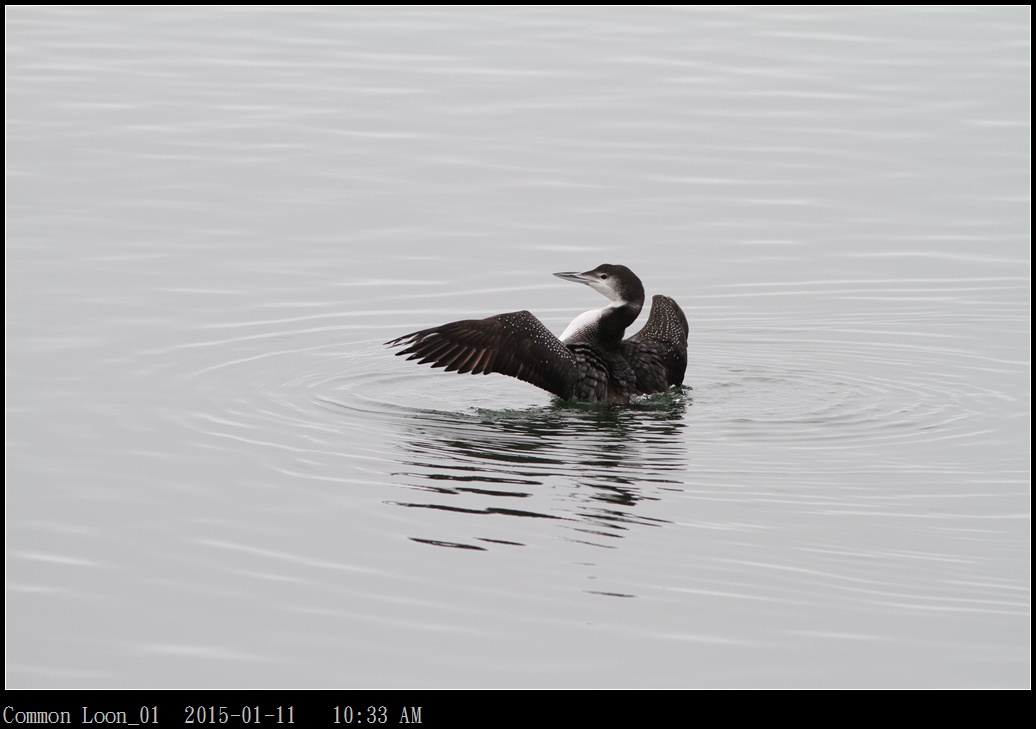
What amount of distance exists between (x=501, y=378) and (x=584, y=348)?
968 millimetres

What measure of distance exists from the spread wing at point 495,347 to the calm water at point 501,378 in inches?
11.5

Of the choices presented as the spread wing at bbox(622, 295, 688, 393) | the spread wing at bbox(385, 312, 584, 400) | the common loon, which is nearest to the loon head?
the common loon

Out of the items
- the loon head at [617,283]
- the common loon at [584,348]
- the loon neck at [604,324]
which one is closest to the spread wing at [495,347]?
the common loon at [584,348]

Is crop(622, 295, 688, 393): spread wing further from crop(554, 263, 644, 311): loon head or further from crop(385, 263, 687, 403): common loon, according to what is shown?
crop(554, 263, 644, 311): loon head

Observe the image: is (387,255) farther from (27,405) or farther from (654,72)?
(654,72)

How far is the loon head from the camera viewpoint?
10078 millimetres

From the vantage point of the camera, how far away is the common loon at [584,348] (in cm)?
939

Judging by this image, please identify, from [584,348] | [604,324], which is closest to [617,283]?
[604,324]

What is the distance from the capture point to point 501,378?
1066 centimetres

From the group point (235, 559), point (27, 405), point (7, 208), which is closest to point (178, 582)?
point (235, 559)

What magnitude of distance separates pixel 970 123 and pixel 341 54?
7709 mm

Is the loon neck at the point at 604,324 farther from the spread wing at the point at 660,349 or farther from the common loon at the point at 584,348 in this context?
the spread wing at the point at 660,349

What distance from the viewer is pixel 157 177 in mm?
15000

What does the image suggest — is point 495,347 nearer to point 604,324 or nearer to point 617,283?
point 604,324
